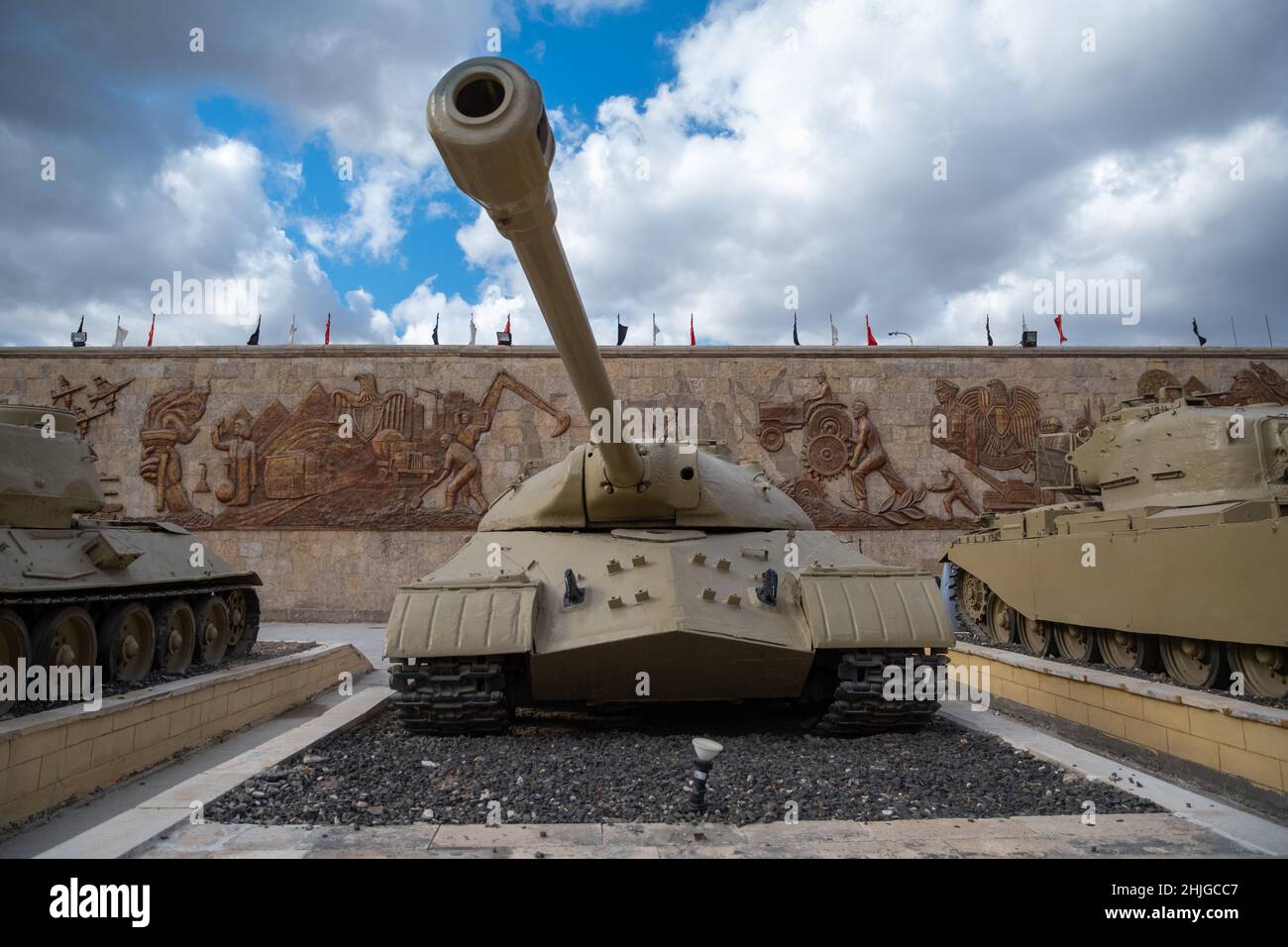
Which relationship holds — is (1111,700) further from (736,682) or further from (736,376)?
(736,376)

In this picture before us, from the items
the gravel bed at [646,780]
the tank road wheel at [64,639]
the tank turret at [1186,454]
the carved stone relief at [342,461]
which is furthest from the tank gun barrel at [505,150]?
the carved stone relief at [342,461]

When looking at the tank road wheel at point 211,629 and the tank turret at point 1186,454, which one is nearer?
the tank turret at point 1186,454

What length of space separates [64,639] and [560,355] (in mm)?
5362

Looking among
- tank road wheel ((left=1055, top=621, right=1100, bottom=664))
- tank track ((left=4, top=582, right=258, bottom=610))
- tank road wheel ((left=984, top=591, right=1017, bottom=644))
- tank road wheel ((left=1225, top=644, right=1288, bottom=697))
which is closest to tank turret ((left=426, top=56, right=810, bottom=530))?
tank track ((left=4, top=582, right=258, bottom=610))

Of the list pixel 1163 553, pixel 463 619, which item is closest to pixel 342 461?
pixel 463 619

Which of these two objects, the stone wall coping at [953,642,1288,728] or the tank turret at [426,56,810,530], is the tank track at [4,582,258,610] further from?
the stone wall coping at [953,642,1288,728]

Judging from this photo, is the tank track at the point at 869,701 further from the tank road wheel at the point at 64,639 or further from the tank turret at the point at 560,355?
the tank road wheel at the point at 64,639

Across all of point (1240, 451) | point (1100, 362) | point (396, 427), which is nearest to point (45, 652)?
point (396, 427)

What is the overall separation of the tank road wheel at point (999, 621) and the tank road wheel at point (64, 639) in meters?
11.0

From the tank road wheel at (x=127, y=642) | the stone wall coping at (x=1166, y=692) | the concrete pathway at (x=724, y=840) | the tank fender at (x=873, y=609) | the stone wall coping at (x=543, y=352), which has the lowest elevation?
the stone wall coping at (x=1166, y=692)

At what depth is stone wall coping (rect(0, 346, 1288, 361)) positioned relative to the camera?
659 inches

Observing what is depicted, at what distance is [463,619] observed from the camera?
5.51 m

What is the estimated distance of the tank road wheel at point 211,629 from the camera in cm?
944

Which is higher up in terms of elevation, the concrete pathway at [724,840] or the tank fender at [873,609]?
the tank fender at [873,609]
